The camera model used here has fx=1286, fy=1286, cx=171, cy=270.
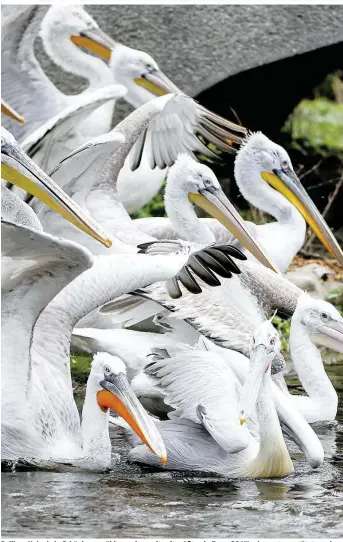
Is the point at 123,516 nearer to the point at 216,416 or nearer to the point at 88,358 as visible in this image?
the point at 216,416

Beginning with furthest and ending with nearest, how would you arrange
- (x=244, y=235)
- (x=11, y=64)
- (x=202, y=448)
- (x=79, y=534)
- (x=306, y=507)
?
1. (x=11, y=64)
2. (x=244, y=235)
3. (x=202, y=448)
4. (x=306, y=507)
5. (x=79, y=534)

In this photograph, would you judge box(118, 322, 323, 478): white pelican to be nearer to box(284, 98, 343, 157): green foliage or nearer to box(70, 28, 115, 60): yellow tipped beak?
box(70, 28, 115, 60): yellow tipped beak

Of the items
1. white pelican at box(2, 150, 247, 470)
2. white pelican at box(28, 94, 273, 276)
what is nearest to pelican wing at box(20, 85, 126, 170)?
white pelican at box(28, 94, 273, 276)

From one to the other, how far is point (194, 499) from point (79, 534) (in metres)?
0.68

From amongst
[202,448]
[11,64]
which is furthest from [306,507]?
[11,64]

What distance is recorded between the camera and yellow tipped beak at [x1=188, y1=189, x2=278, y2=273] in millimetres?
7340

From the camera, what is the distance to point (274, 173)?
26.1 ft

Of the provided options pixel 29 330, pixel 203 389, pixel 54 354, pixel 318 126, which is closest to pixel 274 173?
pixel 203 389

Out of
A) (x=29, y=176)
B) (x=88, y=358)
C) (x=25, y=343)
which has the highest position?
(x=29, y=176)

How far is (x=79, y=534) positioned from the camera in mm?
4535

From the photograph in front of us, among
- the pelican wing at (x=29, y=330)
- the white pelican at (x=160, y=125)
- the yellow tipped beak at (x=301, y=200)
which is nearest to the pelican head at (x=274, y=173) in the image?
the yellow tipped beak at (x=301, y=200)

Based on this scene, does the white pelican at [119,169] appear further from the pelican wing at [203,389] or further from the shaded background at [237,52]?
the shaded background at [237,52]

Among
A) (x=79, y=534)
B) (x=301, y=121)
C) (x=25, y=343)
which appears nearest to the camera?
(x=79, y=534)

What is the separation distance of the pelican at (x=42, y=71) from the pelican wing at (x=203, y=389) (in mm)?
2237
